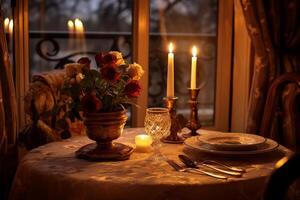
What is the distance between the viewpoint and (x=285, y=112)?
8.51 feet

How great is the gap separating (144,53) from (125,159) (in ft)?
4.74

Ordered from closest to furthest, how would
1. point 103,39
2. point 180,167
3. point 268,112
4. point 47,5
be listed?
point 180,167, point 268,112, point 47,5, point 103,39

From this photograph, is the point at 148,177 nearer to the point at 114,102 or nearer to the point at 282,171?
the point at 114,102

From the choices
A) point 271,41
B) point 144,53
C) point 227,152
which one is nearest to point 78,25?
point 144,53

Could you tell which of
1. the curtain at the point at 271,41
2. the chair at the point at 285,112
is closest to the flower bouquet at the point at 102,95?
the chair at the point at 285,112

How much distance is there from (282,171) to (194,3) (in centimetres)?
256

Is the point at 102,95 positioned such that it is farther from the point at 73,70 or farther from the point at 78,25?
the point at 78,25

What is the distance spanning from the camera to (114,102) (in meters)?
1.59

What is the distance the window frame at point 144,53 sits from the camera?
108 inches

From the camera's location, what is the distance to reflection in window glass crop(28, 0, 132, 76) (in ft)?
9.86

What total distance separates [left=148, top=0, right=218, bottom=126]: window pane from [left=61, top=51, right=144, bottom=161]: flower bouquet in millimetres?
1579

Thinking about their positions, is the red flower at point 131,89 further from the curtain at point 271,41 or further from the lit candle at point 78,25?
the lit candle at point 78,25

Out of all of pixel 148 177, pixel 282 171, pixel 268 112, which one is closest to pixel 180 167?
pixel 148 177

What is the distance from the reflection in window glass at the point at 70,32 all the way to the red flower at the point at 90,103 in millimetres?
1547
